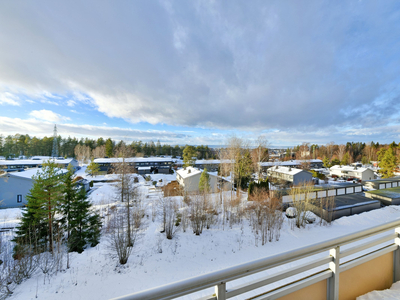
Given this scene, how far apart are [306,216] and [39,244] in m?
17.9

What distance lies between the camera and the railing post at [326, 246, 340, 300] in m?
1.62

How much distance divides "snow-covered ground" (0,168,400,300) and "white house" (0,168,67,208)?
18.2ft

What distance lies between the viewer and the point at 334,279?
1.64 meters

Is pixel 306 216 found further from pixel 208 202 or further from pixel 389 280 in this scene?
pixel 389 280

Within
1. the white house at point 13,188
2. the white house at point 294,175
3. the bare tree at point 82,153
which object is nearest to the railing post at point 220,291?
the white house at point 13,188

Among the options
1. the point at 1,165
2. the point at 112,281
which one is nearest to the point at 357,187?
the point at 112,281

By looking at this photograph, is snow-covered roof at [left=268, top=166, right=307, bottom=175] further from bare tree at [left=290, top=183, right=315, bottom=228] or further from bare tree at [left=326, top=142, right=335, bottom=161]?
bare tree at [left=326, top=142, right=335, bottom=161]

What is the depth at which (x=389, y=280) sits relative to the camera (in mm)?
2090

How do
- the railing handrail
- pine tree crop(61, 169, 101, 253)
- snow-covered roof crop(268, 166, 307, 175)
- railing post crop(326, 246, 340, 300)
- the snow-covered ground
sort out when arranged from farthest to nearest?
1. snow-covered roof crop(268, 166, 307, 175)
2. pine tree crop(61, 169, 101, 253)
3. the snow-covered ground
4. railing post crop(326, 246, 340, 300)
5. the railing handrail

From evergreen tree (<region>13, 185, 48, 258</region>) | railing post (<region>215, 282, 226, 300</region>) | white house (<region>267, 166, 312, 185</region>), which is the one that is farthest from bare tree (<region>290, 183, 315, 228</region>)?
evergreen tree (<region>13, 185, 48, 258</region>)

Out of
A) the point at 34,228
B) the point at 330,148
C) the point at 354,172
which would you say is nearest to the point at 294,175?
the point at 354,172

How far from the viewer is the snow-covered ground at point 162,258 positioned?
7.27 meters

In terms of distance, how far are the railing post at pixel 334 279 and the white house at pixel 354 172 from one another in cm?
3862

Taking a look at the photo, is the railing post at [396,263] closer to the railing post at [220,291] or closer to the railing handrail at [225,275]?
the railing handrail at [225,275]
